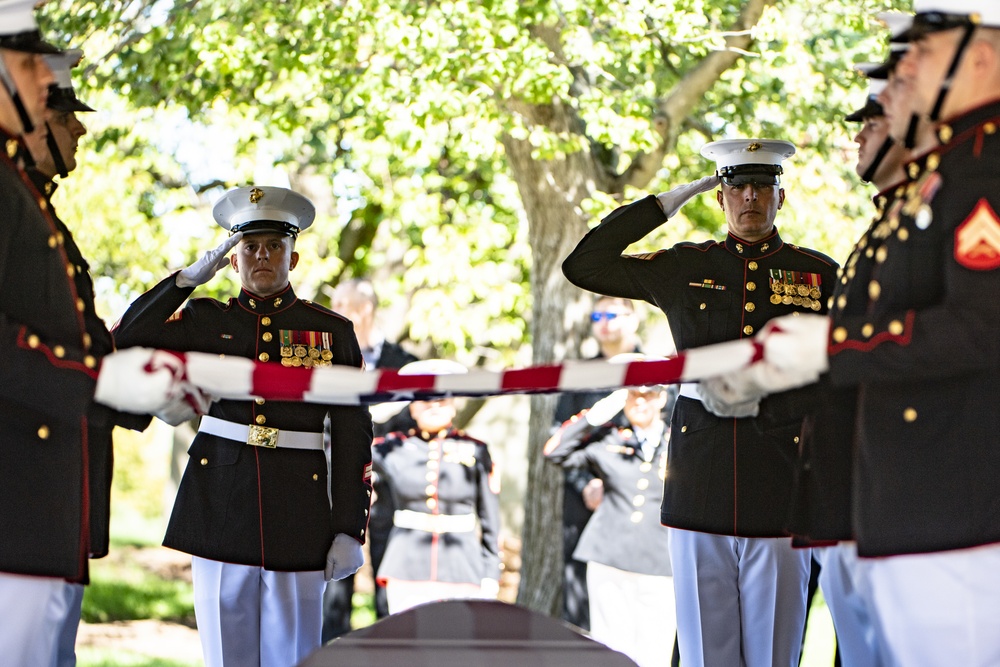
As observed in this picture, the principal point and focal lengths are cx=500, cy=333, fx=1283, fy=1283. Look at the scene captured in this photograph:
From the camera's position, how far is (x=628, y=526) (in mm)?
6133

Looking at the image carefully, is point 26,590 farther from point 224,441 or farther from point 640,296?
point 640,296

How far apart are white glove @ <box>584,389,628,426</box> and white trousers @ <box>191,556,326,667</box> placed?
2355 millimetres

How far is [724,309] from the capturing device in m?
4.23

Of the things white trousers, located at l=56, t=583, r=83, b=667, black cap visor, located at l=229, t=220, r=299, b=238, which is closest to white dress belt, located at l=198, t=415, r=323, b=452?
black cap visor, located at l=229, t=220, r=299, b=238

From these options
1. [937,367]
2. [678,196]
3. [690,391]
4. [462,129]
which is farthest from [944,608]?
[462,129]

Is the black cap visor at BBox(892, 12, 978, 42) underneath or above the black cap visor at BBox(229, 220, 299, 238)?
above

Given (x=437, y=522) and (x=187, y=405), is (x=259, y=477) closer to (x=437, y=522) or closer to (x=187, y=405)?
(x=187, y=405)

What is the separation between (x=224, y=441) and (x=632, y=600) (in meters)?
2.48

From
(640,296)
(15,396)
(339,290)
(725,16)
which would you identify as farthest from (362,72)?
(15,396)

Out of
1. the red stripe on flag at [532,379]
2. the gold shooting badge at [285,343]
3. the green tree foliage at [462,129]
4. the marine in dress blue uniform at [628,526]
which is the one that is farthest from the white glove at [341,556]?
the green tree foliage at [462,129]

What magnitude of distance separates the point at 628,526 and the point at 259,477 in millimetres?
2336

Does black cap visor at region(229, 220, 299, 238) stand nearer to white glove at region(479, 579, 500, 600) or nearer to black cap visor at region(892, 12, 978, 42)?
black cap visor at region(892, 12, 978, 42)

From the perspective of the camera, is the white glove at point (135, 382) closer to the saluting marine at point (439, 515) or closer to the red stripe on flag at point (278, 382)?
the red stripe on flag at point (278, 382)

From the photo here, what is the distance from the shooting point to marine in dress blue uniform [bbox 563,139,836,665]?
4113 mm
